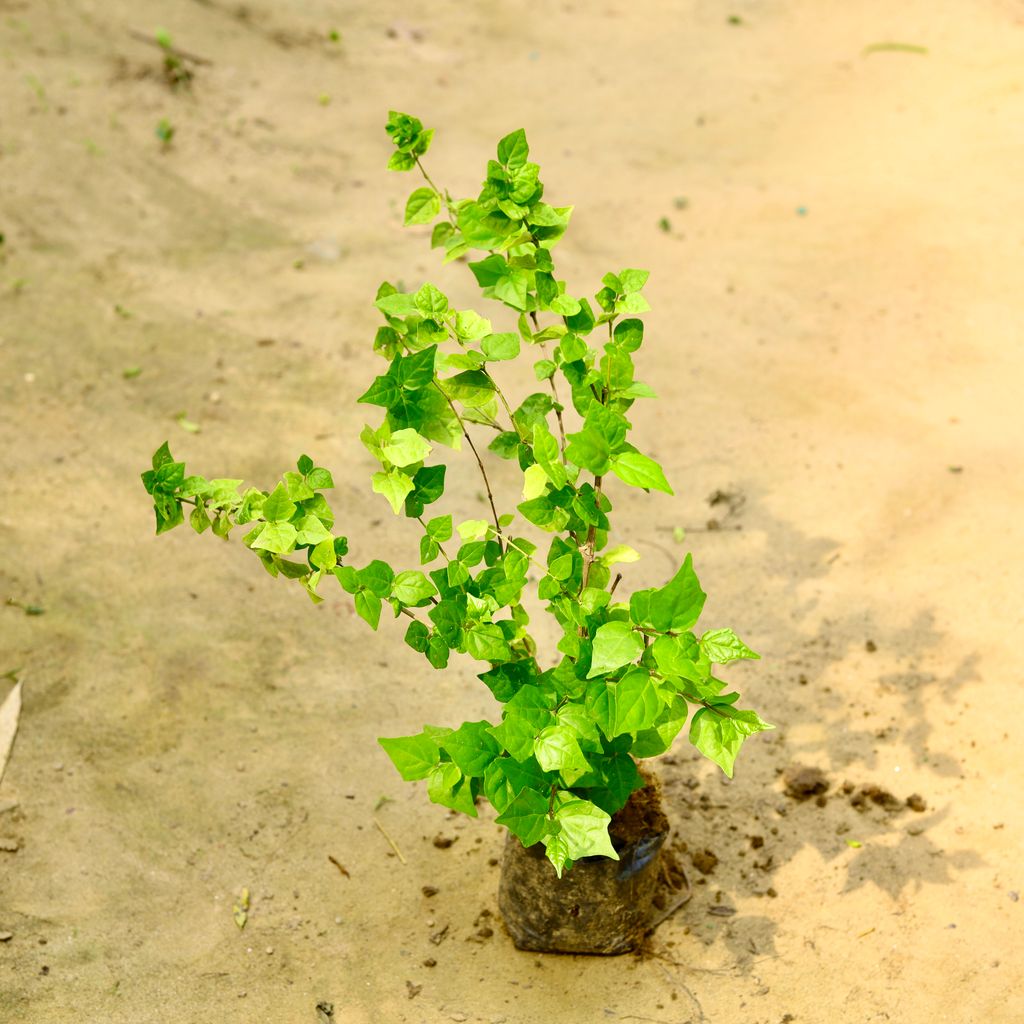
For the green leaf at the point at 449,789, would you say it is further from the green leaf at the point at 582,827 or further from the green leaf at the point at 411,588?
the green leaf at the point at 411,588

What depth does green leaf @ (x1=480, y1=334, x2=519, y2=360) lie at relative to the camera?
2131 mm

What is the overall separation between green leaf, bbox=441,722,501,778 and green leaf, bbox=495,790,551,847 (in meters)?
0.09

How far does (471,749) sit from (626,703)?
0.33 m

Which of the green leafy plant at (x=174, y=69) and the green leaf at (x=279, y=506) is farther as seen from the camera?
the green leafy plant at (x=174, y=69)

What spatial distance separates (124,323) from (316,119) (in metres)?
2.00

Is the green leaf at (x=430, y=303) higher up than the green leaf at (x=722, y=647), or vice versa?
the green leaf at (x=430, y=303)

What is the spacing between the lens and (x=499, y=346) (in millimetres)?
2143

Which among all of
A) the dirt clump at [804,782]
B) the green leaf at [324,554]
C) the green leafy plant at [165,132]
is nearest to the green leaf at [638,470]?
the green leaf at [324,554]

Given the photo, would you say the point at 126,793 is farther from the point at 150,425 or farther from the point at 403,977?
the point at 150,425

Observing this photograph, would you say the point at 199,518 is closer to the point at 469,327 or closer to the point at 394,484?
the point at 394,484

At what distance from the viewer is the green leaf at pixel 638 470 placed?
5.95ft

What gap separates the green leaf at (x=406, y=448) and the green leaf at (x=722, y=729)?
2.06 feet

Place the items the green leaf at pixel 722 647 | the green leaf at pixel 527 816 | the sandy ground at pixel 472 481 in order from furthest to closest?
the sandy ground at pixel 472 481 → the green leaf at pixel 527 816 → the green leaf at pixel 722 647

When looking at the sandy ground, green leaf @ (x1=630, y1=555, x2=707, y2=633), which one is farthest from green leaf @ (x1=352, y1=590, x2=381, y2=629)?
the sandy ground
